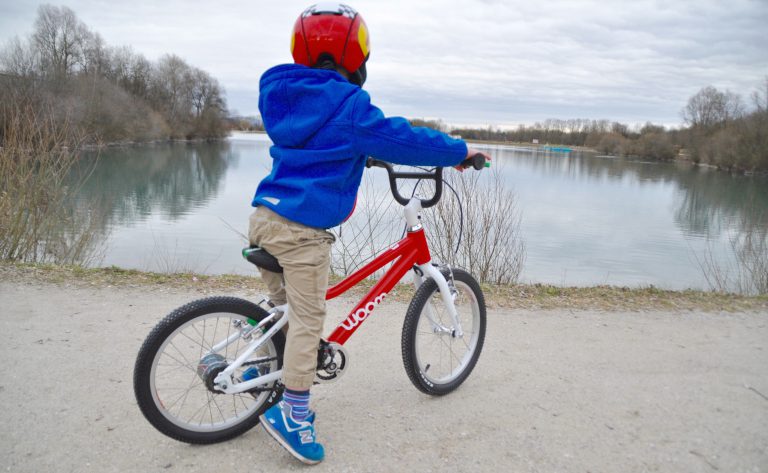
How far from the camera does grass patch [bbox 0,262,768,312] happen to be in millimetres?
4410

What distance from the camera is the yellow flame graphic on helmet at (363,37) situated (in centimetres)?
212

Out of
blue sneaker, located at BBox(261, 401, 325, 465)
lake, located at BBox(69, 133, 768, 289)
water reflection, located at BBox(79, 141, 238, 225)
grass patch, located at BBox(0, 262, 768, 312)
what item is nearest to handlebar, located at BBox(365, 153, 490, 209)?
blue sneaker, located at BBox(261, 401, 325, 465)

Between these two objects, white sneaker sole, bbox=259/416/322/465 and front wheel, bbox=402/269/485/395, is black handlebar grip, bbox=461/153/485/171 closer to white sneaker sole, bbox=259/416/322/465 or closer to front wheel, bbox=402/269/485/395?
front wheel, bbox=402/269/485/395

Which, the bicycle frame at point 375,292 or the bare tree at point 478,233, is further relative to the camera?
the bare tree at point 478,233

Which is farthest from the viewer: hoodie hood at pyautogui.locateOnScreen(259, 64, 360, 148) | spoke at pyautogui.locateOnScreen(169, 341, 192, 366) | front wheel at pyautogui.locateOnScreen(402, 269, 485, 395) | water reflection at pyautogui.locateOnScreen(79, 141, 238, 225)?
water reflection at pyautogui.locateOnScreen(79, 141, 238, 225)

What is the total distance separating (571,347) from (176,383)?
2.57m

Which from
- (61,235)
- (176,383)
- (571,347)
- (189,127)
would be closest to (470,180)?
(571,347)

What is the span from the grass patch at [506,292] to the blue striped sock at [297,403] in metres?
2.28

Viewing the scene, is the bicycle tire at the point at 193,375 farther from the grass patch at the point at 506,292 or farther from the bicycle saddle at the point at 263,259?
the grass patch at the point at 506,292

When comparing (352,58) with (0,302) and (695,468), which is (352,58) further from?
(0,302)

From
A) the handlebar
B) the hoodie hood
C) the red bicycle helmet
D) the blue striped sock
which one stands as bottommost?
the blue striped sock

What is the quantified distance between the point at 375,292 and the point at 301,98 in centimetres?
101

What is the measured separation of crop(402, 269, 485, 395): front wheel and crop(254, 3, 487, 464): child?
621 millimetres

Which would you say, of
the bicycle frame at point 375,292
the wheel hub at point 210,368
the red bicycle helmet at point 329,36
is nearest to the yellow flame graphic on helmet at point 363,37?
the red bicycle helmet at point 329,36
